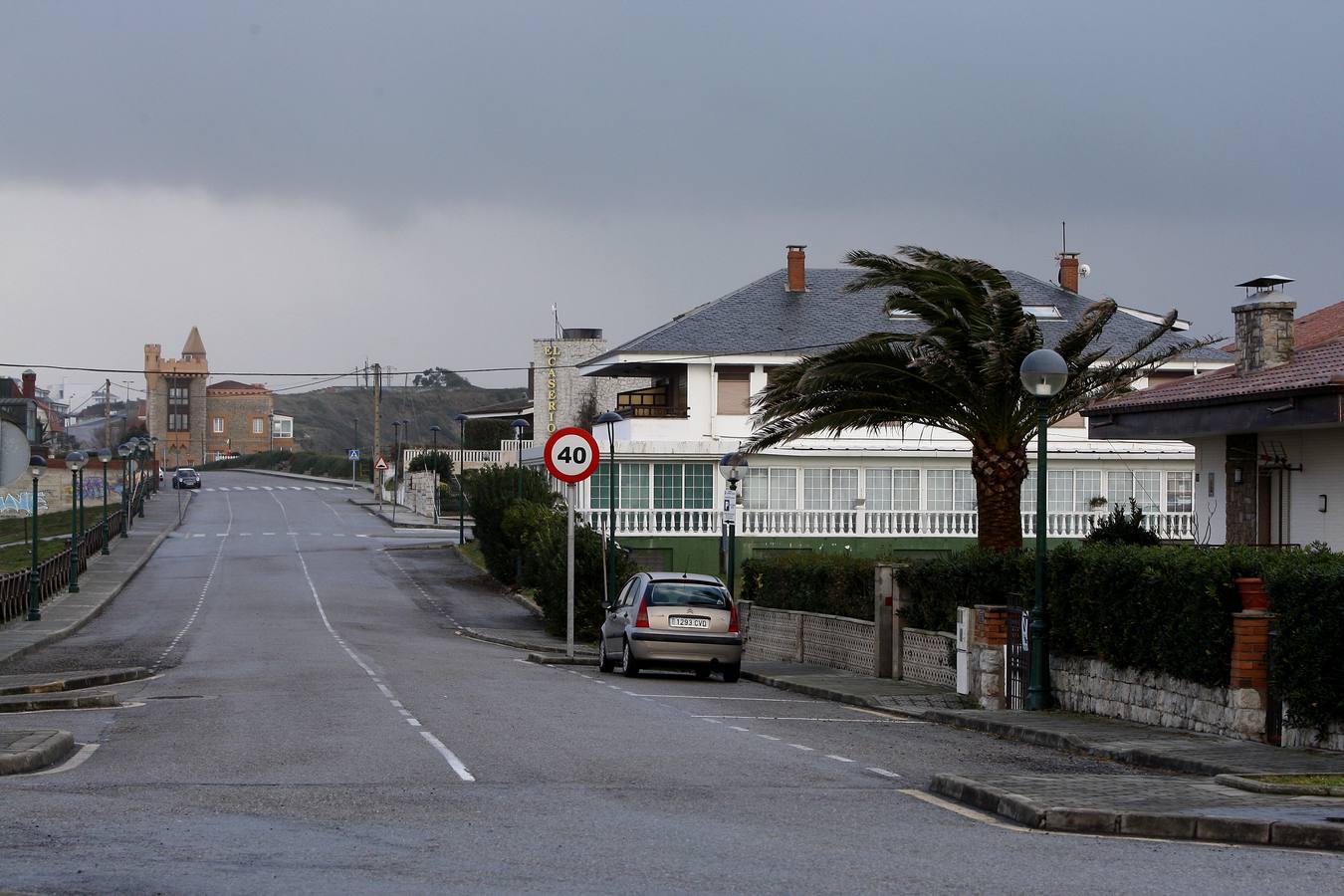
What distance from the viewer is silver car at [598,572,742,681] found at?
76.4 feet

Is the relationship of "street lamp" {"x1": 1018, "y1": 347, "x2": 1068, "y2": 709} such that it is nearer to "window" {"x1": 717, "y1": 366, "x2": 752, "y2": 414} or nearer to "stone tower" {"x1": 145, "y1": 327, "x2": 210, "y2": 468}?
"window" {"x1": 717, "y1": 366, "x2": 752, "y2": 414}

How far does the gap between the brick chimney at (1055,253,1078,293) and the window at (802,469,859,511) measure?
13.3 metres

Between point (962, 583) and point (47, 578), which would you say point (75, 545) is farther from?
point (962, 583)

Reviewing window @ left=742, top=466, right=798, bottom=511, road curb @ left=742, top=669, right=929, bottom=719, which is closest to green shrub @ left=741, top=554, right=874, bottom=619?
road curb @ left=742, top=669, right=929, bottom=719

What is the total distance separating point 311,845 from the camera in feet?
28.9

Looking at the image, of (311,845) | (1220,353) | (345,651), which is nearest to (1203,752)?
(311,845)

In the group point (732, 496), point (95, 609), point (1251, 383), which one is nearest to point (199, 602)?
point (95, 609)

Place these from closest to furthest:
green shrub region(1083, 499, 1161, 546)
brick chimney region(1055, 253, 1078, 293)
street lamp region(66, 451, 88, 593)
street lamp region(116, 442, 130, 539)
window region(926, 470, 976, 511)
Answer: green shrub region(1083, 499, 1161, 546), street lamp region(66, 451, 88, 593), window region(926, 470, 976, 511), brick chimney region(1055, 253, 1078, 293), street lamp region(116, 442, 130, 539)

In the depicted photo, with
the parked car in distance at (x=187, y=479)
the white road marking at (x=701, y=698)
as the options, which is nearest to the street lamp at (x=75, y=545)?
the white road marking at (x=701, y=698)

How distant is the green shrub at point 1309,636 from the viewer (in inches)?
511

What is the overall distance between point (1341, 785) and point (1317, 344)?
52.9 ft

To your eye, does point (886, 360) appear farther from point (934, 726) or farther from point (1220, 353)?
point (1220, 353)

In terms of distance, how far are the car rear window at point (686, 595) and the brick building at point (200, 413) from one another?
540 feet

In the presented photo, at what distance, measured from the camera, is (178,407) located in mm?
186750
